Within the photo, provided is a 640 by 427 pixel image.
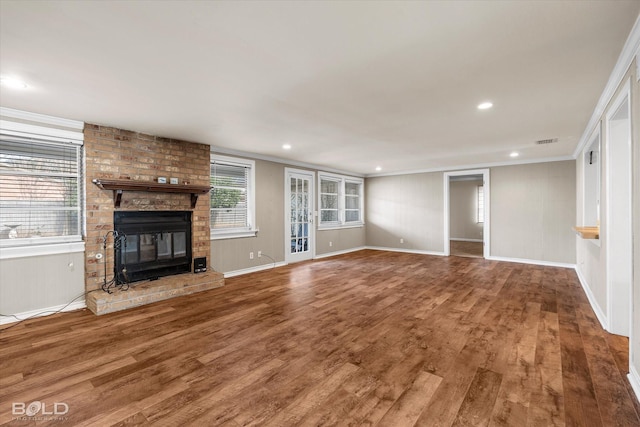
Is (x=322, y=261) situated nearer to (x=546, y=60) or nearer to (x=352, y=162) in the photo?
(x=352, y=162)

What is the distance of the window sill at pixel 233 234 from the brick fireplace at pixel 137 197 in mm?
202

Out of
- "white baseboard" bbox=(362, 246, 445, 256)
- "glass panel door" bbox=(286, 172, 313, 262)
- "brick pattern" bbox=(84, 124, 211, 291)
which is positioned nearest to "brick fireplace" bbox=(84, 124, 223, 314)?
"brick pattern" bbox=(84, 124, 211, 291)

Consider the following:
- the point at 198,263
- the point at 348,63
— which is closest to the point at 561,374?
the point at 348,63

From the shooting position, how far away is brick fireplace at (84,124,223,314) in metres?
3.69

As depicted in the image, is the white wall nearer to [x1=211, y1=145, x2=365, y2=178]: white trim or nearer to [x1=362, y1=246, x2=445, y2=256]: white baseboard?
[x1=211, y1=145, x2=365, y2=178]: white trim

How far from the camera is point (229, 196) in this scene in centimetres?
541

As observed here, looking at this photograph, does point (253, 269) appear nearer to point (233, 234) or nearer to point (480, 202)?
point (233, 234)

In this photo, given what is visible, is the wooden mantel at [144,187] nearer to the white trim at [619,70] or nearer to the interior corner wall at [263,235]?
the interior corner wall at [263,235]

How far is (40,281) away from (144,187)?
1573mm

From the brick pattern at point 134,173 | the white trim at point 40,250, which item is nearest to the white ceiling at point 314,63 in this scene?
the brick pattern at point 134,173

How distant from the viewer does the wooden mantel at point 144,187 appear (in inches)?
143

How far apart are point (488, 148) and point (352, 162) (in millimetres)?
2752

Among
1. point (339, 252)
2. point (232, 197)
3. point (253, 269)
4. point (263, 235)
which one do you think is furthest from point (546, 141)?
point (253, 269)

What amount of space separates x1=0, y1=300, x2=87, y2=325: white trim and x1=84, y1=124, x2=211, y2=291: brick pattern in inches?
8.5
